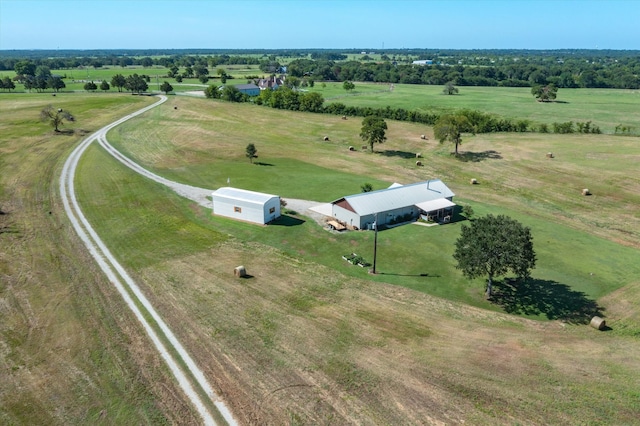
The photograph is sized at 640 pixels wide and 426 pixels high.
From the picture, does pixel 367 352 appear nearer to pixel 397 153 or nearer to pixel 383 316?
pixel 383 316

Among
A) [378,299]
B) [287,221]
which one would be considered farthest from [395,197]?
[378,299]

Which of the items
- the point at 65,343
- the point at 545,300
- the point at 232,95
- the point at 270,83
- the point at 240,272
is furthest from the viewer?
the point at 270,83

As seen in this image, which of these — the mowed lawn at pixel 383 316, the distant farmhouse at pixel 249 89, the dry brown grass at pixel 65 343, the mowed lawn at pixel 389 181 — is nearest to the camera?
the dry brown grass at pixel 65 343

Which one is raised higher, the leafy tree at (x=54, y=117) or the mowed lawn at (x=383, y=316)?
the leafy tree at (x=54, y=117)

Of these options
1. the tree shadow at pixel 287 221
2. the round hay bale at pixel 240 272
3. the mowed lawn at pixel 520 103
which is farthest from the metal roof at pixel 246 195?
the mowed lawn at pixel 520 103

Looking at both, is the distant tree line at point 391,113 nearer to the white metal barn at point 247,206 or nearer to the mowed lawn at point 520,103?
the mowed lawn at point 520,103

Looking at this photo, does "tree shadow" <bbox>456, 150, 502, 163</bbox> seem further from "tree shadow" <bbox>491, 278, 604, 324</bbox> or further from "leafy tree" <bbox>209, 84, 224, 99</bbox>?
"leafy tree" <bbox>209, 84, 224, 99</bbox>

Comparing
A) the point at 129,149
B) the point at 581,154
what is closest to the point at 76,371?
the point at 129,149
